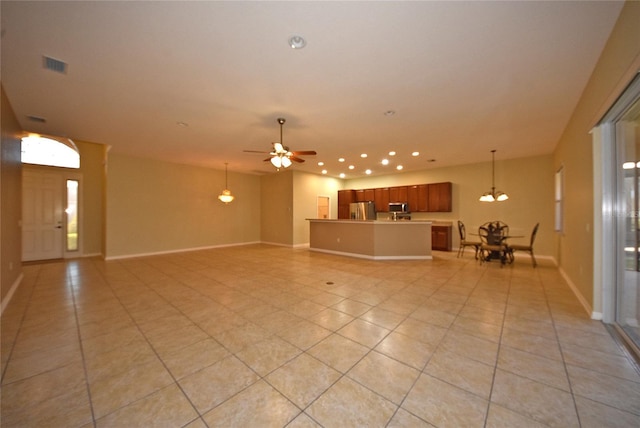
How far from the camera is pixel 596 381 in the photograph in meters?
1.78

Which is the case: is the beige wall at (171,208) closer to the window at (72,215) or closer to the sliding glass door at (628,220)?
the window at (72,215)

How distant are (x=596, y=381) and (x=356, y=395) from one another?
1.84 m

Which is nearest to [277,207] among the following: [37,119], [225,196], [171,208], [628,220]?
[225,196]

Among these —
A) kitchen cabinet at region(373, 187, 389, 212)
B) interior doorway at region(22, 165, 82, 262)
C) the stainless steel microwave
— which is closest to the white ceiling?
interior doorway at region(22, 165, 82, 262)

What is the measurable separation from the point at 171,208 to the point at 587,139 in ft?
30.9

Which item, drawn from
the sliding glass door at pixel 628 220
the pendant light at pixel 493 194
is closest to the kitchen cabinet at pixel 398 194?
the pendant light at pixel 493 194

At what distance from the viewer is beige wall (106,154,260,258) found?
6.53 meters

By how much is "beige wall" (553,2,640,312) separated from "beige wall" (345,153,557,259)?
2345mm

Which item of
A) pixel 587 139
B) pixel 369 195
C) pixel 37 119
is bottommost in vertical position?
pixel 369 195

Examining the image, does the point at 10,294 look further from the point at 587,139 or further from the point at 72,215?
the point at 587,139

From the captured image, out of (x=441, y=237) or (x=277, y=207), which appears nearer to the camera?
(x=441, y=237)

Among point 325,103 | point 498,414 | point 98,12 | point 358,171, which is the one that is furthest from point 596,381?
point 358,171

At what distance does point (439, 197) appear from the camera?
809cm

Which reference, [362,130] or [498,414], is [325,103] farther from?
[498,414]
